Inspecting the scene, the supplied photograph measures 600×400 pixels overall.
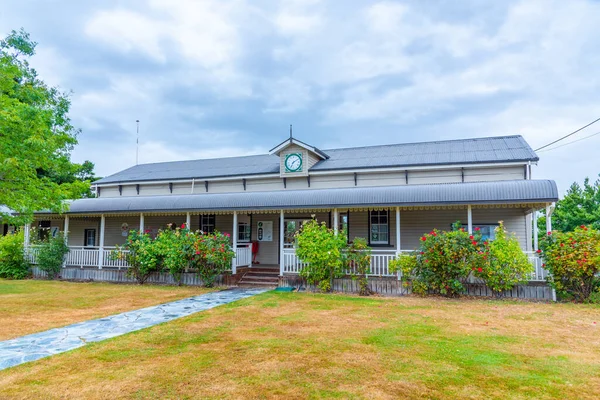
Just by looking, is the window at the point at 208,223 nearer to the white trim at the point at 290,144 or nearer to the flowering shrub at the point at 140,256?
the flowering shrub at the point at 140,256

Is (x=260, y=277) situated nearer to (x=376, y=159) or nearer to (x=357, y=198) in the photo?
(x=357, y=198)

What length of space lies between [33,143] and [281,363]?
8578 millimetres

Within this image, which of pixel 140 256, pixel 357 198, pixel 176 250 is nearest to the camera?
pixel 357 198

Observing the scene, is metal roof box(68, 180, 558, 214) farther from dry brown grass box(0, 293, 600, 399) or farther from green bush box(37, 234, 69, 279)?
dry brown grass box(0, 293, 600, 399)

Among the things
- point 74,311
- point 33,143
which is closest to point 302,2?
point 33,143

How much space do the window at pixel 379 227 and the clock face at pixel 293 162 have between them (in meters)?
3.71

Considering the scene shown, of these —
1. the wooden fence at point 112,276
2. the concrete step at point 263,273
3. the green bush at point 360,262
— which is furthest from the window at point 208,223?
the green bush at point 360,262

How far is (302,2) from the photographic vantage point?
12.8m

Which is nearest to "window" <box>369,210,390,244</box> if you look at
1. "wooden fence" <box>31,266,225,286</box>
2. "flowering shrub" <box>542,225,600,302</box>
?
"flowering shrub" <box>542,225,600,302</box>

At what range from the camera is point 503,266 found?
384 inches

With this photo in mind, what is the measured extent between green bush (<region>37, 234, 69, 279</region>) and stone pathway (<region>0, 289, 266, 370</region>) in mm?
8208

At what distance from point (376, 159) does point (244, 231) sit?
6570 millimetres

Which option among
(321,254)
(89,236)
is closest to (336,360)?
(321,254)

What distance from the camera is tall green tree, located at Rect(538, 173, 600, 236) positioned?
22.5m
